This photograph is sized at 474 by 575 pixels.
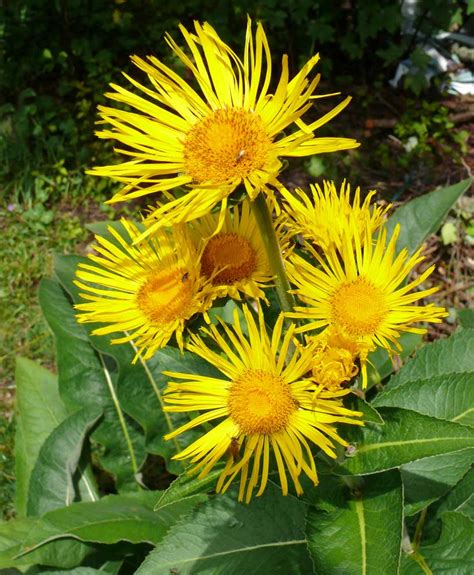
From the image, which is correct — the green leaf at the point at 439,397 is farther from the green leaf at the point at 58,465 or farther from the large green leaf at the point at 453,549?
the green leaf at the point at 58,465

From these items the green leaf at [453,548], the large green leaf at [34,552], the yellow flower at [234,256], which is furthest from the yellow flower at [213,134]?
the large green leaf at [34,552]

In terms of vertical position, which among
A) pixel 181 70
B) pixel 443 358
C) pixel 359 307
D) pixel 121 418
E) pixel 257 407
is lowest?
pixel 121 418

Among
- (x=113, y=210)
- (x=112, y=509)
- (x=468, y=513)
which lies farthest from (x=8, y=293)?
(x=468, y=513)

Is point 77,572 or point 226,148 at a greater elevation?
point 226,148

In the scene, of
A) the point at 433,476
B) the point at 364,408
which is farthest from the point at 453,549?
the point at 364,408

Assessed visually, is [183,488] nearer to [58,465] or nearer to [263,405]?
[263,405]

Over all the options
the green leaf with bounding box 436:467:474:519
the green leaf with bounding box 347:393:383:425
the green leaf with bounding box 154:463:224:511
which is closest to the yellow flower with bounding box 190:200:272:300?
the green leaf with bounding box 347:393:383:425

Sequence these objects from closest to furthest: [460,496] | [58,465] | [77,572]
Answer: [460,496] < [77,572] < [58,465]

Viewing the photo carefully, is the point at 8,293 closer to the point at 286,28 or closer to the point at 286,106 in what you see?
the point at 286,28
